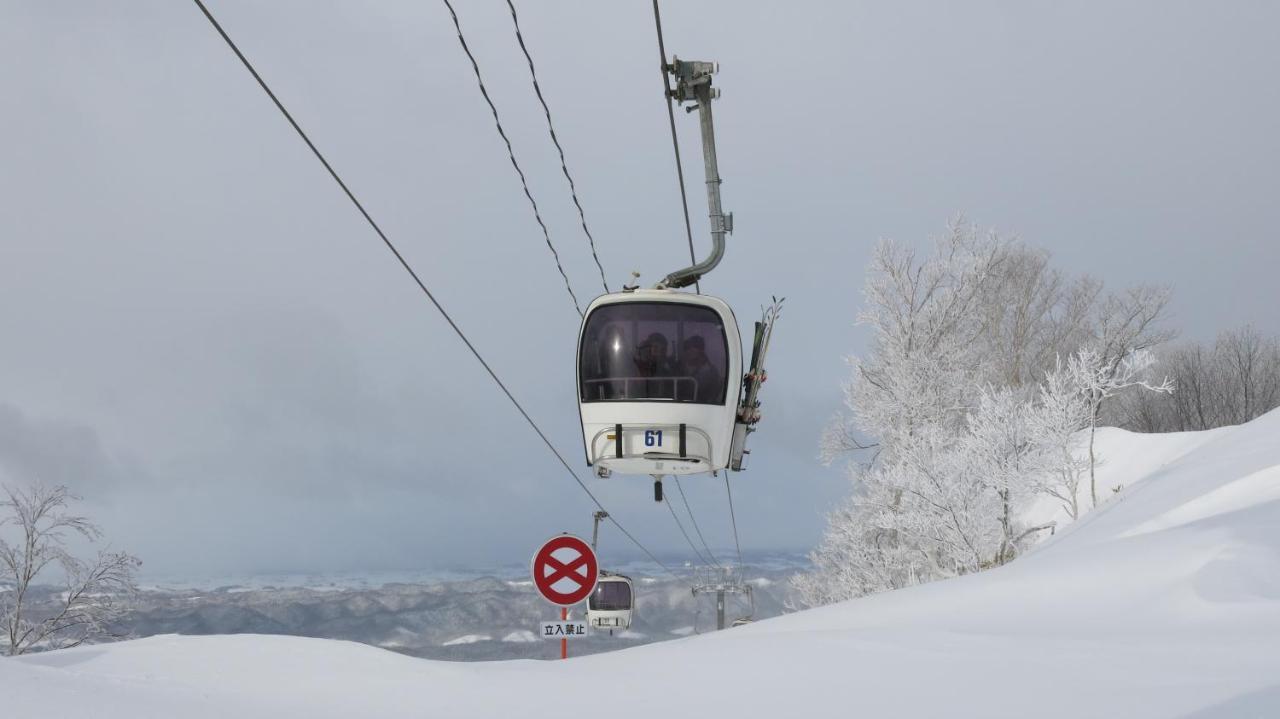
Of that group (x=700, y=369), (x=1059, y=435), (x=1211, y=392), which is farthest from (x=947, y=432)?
(x=1211, y=392)

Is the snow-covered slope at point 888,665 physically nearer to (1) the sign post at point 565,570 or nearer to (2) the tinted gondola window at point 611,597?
(1) the sign post at point 565,570

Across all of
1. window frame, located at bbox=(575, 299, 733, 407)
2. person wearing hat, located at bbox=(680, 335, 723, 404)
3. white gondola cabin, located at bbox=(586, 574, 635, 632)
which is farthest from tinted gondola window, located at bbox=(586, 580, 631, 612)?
person wearing hat, located at bbox=(680, 335, 723, 404)

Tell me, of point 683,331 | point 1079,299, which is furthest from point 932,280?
point 683,331

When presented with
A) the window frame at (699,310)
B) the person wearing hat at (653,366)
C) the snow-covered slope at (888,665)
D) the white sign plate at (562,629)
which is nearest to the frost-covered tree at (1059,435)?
the snow-covered slope at (888,665)

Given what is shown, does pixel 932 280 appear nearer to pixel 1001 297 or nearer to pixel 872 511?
pixel 872 511

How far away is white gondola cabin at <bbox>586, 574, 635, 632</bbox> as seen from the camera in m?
20.7

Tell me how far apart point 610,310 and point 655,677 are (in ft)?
15.3

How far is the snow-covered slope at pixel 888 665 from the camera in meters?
5.82

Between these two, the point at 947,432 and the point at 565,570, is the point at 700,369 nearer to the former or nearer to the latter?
the point at 565,570

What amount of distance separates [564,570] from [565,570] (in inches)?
0.5

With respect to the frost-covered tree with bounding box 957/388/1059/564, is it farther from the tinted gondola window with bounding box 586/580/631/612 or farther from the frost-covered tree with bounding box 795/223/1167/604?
the tinted gondola window with bounding box 586/580/631/612

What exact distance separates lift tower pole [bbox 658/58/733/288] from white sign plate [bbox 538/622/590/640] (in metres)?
4.12

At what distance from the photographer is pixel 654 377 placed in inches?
417

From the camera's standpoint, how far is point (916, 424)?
29.7m
